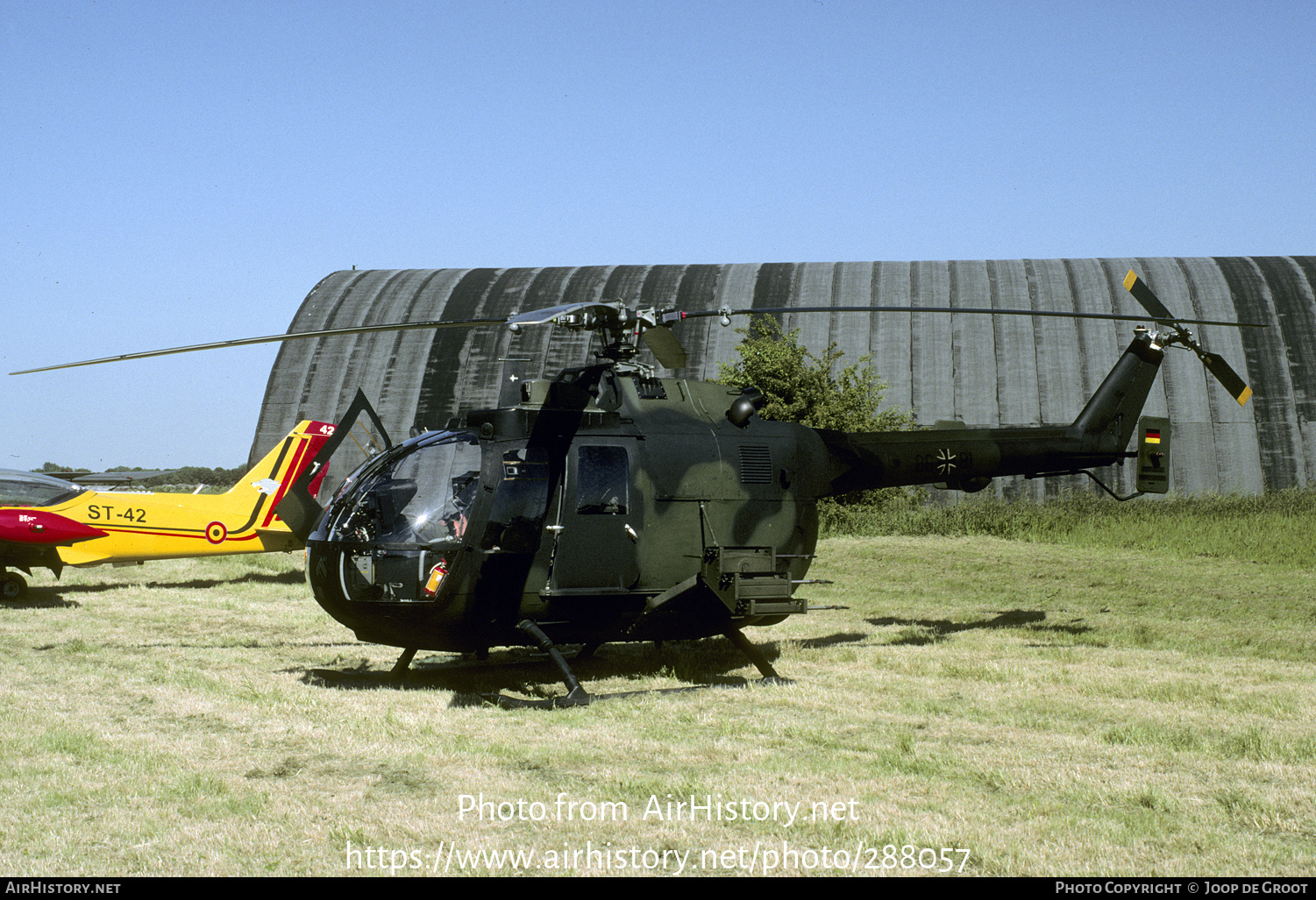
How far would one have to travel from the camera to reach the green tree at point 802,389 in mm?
23250

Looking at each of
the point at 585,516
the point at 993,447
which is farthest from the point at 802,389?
the point at 585,516

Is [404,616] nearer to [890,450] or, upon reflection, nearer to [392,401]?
[890,450]

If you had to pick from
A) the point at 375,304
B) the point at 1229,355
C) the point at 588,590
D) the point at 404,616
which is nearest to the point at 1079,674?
the point at 588,590

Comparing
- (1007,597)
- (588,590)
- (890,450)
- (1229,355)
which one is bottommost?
(1007,597)

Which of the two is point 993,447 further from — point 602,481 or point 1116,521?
point 1116,521

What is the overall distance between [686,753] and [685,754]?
2 cm

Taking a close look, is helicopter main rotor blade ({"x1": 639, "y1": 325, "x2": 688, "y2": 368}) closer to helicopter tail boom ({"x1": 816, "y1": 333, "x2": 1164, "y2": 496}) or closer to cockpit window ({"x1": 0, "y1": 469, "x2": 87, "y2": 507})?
helicopter tail boom ({"x1": 816, "y1": 333, "x2": 1164, "y2": 496})

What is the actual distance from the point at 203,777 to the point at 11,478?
1312cm

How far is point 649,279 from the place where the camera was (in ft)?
113

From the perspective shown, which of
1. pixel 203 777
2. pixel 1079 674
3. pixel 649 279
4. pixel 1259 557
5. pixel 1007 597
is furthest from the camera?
pixel 649 279

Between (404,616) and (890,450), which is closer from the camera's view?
(404,616)

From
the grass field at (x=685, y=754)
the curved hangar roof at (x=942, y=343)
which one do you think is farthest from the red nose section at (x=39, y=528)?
the curved hangar roof at (x=942, y=343)

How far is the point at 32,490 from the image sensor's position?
659 inches

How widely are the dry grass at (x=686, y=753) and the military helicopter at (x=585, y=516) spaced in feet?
2.41
